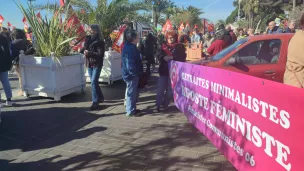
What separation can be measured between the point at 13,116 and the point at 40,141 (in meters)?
1.59

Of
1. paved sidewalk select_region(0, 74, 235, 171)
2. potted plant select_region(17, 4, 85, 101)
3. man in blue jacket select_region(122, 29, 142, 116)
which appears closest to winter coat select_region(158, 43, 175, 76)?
man in blue jacket select_region(122, 29, 142, 116)

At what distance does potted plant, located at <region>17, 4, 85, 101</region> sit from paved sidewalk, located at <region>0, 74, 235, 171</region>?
1.83 feet

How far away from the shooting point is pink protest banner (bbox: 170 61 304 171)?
201 cm

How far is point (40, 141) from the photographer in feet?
14.0

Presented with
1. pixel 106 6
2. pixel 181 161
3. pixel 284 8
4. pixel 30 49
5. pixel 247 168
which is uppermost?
pixel 284 8

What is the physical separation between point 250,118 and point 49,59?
5175 mm

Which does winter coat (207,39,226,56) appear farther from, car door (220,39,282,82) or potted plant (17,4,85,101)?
potted plant (17,4,85,101)

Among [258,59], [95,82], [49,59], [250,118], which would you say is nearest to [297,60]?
[250,118]

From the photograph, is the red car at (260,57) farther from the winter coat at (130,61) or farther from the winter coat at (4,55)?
the winter coat at (4,55)

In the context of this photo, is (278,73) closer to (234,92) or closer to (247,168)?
(234,92)

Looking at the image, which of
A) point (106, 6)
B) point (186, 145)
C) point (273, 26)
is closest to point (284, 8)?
point (273, 26)

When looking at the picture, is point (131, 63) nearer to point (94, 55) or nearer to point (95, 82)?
point (94, 55)

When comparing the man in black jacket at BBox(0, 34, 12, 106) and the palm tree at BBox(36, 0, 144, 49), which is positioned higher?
the palm tree at BBox(36, 0, 144, 49)

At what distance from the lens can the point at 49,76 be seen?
6480 mm
